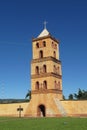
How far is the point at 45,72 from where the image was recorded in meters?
47.9

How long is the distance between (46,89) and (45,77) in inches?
89.0

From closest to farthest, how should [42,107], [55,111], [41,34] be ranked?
[55,111] < [42,107] < [41,34]

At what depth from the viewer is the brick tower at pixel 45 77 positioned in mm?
45812

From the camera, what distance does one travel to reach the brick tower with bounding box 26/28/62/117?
45.8m

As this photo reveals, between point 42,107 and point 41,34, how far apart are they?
1441 cm

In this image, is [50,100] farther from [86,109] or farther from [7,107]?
[7,107]

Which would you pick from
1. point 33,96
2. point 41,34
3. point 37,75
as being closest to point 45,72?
point 37,75
